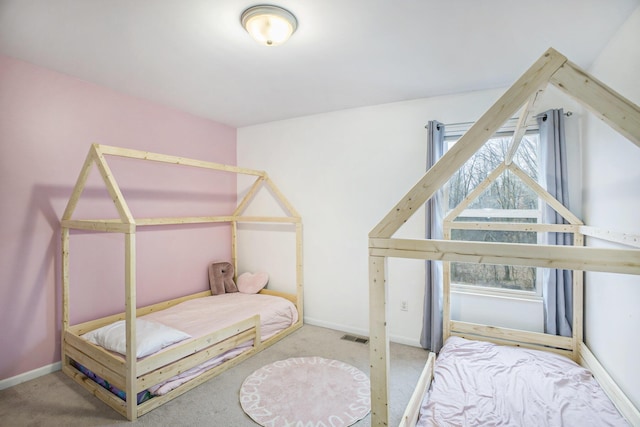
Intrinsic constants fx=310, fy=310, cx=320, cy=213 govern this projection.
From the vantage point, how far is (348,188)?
346 centimetres

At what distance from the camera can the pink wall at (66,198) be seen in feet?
7.70

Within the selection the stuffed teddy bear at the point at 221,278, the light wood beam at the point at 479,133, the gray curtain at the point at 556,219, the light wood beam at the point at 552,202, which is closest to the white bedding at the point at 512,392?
the gray curtain at the point at 556,219

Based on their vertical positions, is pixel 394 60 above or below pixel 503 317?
above

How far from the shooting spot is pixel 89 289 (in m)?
2.75

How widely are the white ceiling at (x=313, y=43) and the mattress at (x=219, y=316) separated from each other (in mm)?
2141

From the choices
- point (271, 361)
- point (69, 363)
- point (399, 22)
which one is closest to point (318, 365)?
point (271, 361)

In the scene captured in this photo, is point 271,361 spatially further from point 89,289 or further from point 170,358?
point 89,289

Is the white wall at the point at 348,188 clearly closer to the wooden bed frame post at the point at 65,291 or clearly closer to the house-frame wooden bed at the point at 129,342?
the house-frame wooden bed at the point at 129,342

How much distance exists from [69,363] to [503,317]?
3.75m

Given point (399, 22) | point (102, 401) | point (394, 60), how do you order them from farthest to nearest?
point (394, 60), point (102, 401), point (399, 22)

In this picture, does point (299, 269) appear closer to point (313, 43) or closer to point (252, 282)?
point (252, 282)

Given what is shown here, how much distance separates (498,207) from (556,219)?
481mm

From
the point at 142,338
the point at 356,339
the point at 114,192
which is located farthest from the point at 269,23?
the point at 356,339

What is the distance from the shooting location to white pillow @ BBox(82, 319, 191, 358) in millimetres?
2164
